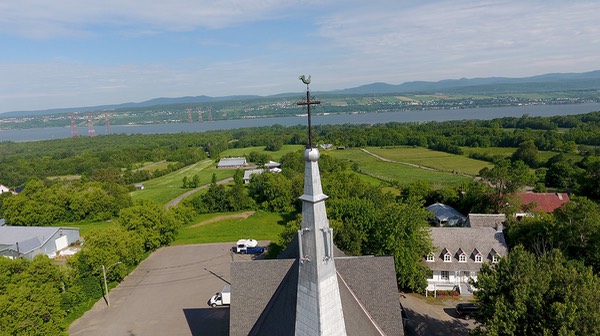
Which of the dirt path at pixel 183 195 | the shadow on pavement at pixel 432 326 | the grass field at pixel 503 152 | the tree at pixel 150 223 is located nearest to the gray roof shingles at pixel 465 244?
the shadow on pavement at pixel 432 326

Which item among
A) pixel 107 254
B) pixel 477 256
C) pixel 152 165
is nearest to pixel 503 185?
pixel 477 256

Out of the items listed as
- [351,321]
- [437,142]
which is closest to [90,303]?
[351,321]

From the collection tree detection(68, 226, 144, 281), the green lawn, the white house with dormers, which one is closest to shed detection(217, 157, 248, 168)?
the green lawn

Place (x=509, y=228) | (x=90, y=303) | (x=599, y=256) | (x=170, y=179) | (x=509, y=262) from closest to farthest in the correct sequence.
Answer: (x=509, y=262) → (x=599, y=256) → (x=90, y=303) → (x=509, y=228) → (x=170, y=179)

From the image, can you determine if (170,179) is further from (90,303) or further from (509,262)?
(509,262)

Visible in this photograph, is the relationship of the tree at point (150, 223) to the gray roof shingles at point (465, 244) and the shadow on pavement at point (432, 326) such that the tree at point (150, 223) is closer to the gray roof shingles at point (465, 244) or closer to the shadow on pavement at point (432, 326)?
the shadow on pavement at point (432, 326)

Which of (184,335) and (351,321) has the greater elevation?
(351,321)

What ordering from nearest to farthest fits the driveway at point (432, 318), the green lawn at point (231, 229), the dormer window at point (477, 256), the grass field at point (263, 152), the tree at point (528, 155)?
the driveway at point (432, 318) < the dormer window at point (477, 256) < the green lawn at point (231, 229) < the tree at point (528, 155) < the grass field at point (263, 152)
